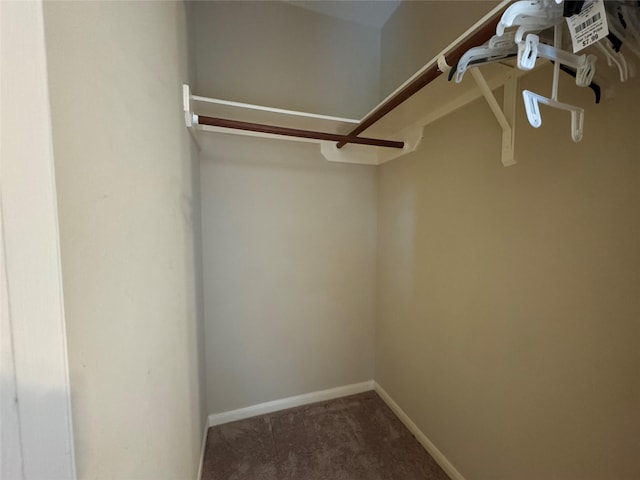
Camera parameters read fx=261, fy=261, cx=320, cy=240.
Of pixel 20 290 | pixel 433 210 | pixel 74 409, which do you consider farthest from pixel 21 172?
pixel 433 210

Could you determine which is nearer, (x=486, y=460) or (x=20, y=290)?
(x=20, y=290)

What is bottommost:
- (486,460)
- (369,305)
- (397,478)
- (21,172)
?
(397,478)

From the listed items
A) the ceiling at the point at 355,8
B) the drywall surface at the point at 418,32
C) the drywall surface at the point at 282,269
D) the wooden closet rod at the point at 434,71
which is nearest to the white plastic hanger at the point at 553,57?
the wooden closet rod at the point at 434,71

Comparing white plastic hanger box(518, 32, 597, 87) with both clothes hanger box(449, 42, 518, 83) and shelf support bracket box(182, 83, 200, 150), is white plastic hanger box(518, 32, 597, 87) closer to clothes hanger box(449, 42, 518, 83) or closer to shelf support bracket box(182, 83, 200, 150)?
clothes hanger box(449, 42, 518, 83)

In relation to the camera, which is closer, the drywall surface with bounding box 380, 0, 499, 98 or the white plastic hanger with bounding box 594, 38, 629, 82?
the white plastic hanger with bounding box 594, 38, 629, 82

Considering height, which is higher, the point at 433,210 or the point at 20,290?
the point at 433,210

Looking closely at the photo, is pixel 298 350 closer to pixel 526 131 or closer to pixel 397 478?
pixel 397 478

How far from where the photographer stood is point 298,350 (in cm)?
196

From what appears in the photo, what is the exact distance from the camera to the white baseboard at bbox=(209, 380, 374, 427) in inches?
71.5

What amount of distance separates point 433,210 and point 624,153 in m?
0.79

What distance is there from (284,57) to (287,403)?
2.48 m

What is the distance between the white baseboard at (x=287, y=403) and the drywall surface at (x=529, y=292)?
0.53m

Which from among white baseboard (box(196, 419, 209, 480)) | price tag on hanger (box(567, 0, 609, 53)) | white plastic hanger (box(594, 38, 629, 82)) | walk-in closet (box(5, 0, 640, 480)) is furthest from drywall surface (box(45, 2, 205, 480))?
white plastic hanger (box(594, 38, 629, 82))

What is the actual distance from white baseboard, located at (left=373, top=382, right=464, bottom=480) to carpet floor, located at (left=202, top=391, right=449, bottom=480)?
3 cm
